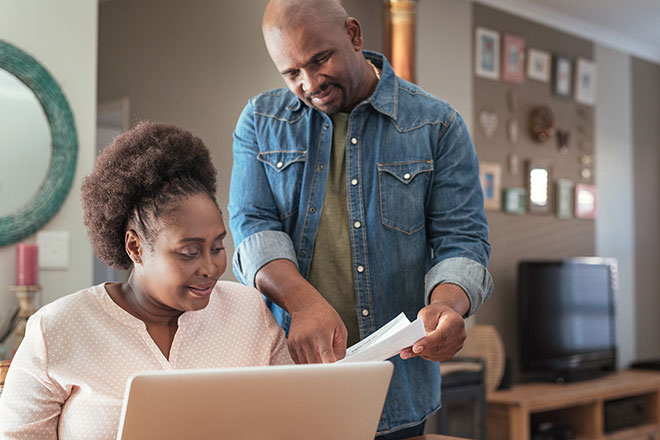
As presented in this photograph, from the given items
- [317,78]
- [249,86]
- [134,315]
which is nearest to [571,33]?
[249,86]

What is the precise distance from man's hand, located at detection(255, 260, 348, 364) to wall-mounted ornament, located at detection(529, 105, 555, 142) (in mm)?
3776

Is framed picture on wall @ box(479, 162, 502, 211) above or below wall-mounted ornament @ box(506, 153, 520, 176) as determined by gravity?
below

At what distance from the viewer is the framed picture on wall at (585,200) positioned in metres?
5.08

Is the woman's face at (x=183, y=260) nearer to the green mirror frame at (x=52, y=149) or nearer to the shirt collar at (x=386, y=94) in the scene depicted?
the shirt collar at (x=386, y=94)

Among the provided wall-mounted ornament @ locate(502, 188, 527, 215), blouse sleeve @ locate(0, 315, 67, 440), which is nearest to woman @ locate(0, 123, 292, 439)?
blouse sleeve @ locate(0, 315, 67, 440)

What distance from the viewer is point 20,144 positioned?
8.21ft

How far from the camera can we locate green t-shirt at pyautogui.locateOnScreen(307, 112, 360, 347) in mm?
1429

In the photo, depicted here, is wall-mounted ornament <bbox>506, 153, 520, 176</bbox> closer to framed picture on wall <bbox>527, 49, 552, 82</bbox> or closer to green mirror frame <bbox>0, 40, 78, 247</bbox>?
framed picture on wall <bbox>527, 49, 552, 82</bbox>

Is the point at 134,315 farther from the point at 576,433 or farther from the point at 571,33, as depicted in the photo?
the point at 571,33

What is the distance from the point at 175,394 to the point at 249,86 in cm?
304

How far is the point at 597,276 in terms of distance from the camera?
492 cm

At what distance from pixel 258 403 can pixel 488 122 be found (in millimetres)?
3885

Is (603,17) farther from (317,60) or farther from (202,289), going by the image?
(202,289)

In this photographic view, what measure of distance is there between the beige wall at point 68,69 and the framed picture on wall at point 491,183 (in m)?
2.45
